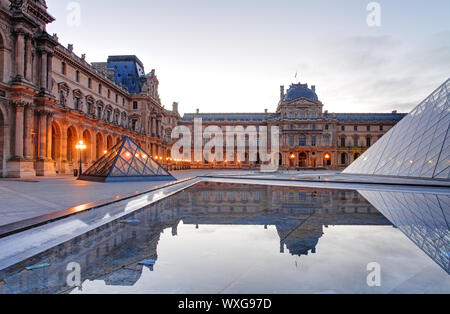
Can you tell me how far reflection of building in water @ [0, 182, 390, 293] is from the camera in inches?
118

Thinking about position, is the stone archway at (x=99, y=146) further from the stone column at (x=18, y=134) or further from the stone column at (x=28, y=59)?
the stone column at (x=18, y=134)

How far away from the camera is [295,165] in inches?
2734

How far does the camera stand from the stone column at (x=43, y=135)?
2447 centimetres

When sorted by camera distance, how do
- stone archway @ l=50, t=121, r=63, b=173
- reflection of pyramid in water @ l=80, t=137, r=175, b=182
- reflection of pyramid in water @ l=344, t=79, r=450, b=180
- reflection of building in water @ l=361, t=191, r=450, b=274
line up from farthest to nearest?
stone archway @ l=50, t=121, r=63, b=173
reflection of pyramid in water @ l=344, t=79, r=450, b=180
reflection of pyramid in water @ l=80, t=137, r=175, b=182
reflection of building in water @ l=361, t=191, r=450, b=274

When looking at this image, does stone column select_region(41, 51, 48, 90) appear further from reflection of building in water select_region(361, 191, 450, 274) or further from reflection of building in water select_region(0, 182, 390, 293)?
reflection of building in water select_region(361, 191, 450, 274)

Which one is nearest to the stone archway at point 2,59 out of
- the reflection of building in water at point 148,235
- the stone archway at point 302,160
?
the reflection of building in water at point 148,235

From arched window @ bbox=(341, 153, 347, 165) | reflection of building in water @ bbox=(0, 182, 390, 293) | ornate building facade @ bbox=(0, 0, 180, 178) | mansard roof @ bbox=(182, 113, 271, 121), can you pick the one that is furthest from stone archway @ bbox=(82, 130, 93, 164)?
arched window @ bbox=(341, 153, 347, 165)

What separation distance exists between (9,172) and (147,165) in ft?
35.1

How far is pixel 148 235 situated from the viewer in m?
4.73

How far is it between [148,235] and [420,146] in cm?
2382

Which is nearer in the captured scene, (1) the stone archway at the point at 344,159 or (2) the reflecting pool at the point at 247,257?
(2) the reflecting pool at the point at 247,257
